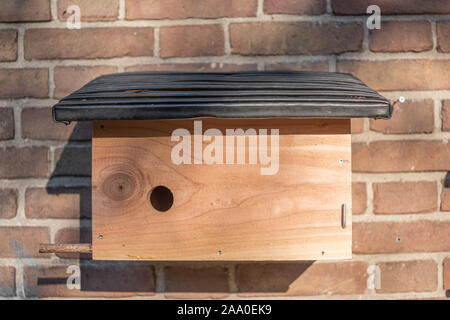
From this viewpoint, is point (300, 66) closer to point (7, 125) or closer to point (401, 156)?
point (401, 156)

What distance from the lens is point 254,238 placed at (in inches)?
27.9

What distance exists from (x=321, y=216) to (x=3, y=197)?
729 millimetres

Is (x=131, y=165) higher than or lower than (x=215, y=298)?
higher

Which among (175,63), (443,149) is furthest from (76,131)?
(443,149)

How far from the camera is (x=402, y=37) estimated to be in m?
0.94

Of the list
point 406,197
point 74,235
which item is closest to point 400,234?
point 406,197

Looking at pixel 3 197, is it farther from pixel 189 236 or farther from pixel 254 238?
pixel 254 238

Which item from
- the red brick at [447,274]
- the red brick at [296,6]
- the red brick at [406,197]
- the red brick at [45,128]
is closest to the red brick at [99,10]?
the red brick at [45,128]

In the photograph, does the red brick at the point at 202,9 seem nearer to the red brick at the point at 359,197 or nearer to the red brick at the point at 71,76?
the red brick at the point at 71,76

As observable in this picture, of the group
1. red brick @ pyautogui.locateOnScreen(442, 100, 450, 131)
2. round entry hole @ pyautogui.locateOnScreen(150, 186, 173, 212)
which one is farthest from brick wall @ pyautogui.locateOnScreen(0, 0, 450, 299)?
round entry hole @ pyautogui.locateOnScreen(150, 186, 173, 212)

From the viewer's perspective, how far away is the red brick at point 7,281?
97 centimetres

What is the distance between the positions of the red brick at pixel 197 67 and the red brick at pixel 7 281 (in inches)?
21.6

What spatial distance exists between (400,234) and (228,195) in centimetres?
47

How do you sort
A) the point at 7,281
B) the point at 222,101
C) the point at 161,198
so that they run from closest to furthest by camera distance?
the point at 222,101, the point at 161,198, the point at 7,281
